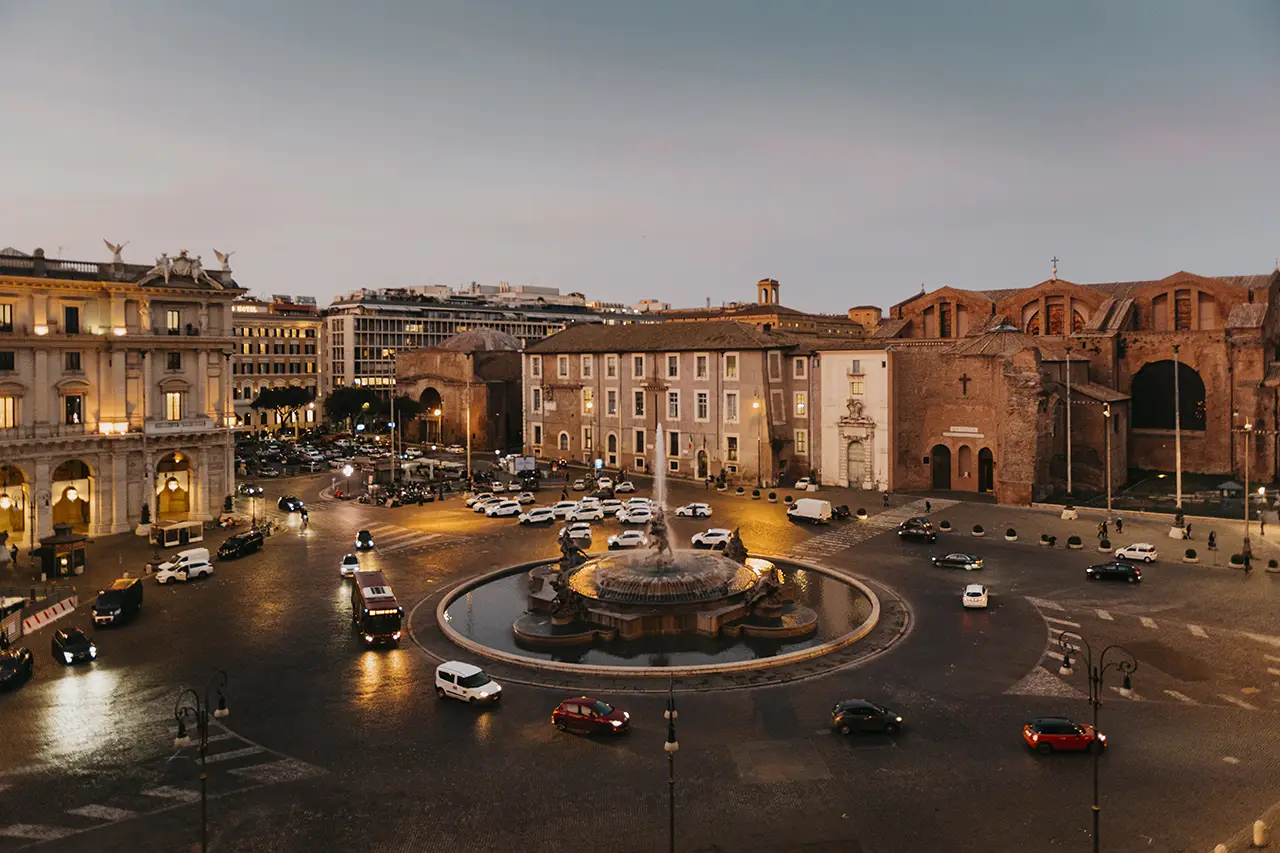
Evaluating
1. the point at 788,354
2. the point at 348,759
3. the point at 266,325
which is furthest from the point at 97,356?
the point at 266,325

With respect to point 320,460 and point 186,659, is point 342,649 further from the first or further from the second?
point 320,460

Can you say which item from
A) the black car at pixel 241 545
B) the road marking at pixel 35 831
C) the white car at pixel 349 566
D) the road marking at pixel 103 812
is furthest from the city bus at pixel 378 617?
the black car at pixel 241 545

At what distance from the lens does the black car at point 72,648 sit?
104 ft

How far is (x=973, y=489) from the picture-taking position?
67.9m

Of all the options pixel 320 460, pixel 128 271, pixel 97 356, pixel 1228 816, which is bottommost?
pixel 1228 816

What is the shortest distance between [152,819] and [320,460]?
246ft

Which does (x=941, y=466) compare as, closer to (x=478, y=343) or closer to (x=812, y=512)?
(x=812, y=512)

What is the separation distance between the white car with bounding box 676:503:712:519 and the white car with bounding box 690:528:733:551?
913 centimetres

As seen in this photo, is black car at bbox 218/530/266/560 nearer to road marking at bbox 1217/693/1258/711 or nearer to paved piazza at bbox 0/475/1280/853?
paved piazza at bbox 0/475/1280/853

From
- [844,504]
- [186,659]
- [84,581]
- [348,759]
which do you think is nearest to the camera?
A: [348,759]

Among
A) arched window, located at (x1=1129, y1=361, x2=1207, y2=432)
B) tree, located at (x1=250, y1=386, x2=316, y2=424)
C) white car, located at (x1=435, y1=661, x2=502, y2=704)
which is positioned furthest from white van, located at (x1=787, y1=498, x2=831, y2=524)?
tree, located at (x1=250, y1=386, x2=316, y2=424)

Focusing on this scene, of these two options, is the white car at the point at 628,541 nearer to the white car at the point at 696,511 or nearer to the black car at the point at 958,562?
the white car at the point at 696,511

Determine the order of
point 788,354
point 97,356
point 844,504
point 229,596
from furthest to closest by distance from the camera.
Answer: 1. point 788,354
2. point 844,504
3. point 97,356
4. point 229,596

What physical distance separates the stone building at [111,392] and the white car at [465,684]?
37.4 m
